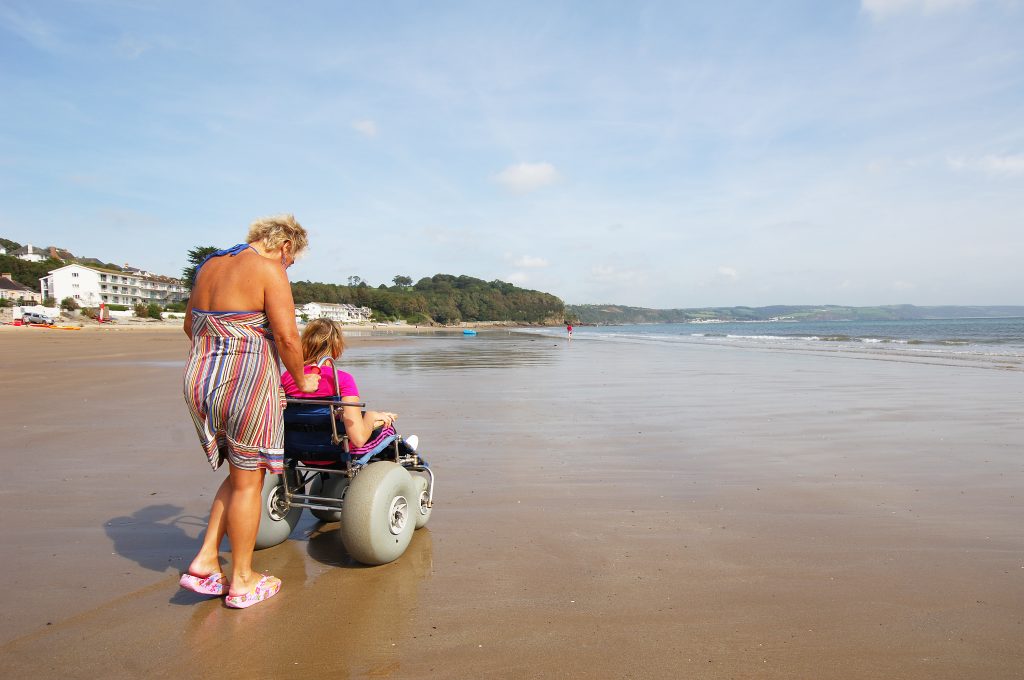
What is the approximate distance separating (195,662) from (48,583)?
145cm

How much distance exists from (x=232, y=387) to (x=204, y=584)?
111 cm

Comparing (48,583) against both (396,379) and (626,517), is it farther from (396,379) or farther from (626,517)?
(396,379)

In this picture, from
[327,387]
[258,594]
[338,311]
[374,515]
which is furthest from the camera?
[338,311]

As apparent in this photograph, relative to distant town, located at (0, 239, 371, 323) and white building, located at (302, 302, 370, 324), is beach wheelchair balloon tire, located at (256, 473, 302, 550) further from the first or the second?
white building, located at (302, 302, 370, 324)

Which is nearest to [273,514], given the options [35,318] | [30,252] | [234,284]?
[234,284]

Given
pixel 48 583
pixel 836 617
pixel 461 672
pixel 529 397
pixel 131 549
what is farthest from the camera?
pixel 529 397

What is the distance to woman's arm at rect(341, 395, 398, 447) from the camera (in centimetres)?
373

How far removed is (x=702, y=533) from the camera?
→ 4.21m

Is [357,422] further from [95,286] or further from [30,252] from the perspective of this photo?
[30,252]

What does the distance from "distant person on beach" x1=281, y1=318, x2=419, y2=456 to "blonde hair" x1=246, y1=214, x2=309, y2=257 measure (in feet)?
1.71

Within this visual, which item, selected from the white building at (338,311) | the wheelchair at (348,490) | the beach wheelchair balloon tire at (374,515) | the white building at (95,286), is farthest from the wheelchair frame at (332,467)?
the white building at (338,311)

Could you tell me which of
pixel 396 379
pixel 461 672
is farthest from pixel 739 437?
pixel 396 379

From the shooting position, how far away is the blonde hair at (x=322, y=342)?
12.9 ft

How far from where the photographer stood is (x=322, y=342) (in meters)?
3.95
